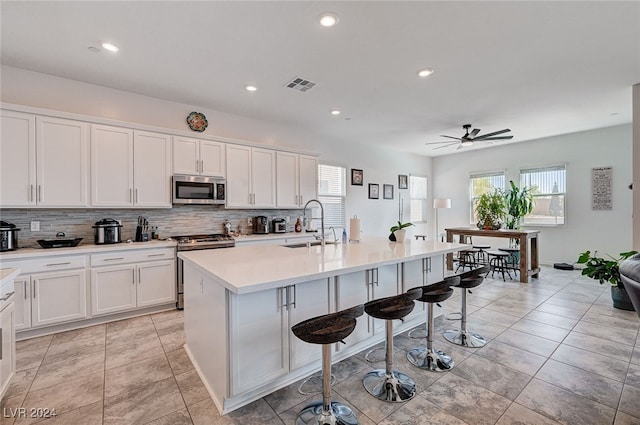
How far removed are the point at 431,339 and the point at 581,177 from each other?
19.5 feet

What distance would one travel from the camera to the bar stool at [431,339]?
229cm

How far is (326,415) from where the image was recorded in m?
1.70

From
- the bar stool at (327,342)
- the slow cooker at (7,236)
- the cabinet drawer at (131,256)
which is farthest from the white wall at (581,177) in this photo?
the slow cooker at (7,236)

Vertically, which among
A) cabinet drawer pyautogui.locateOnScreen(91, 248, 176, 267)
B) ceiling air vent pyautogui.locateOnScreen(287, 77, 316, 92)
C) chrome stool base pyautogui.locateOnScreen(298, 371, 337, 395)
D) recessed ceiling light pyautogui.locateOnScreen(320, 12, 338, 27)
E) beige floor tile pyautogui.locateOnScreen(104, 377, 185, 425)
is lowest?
beige floor tile pyautogui.locateOnScreen(104, 377, 185, 425)

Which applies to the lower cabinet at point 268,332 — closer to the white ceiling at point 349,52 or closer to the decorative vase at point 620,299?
the white ceiling at point 349,52

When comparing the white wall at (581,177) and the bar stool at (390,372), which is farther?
the white wall at (581,177)

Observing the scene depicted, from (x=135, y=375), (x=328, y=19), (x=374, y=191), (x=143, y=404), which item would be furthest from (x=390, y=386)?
(x=374, y=191)

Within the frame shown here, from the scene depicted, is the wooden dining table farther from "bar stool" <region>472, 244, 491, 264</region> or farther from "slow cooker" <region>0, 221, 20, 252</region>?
"slow cooker" <region>0, 221, 20, 252</region>

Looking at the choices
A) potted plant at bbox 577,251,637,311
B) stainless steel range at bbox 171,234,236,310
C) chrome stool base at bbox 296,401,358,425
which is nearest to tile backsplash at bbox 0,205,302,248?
stainless steel range at bbox 171,234,236,310

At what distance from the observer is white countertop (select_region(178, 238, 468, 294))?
1698 mm

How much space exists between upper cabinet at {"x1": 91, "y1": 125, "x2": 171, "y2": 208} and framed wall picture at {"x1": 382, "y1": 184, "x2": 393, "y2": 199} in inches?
192

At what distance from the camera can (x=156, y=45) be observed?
2.69 meters

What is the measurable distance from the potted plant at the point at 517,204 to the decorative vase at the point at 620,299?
9.00 ft

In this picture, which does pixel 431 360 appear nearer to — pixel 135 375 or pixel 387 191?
pixel 135 375
